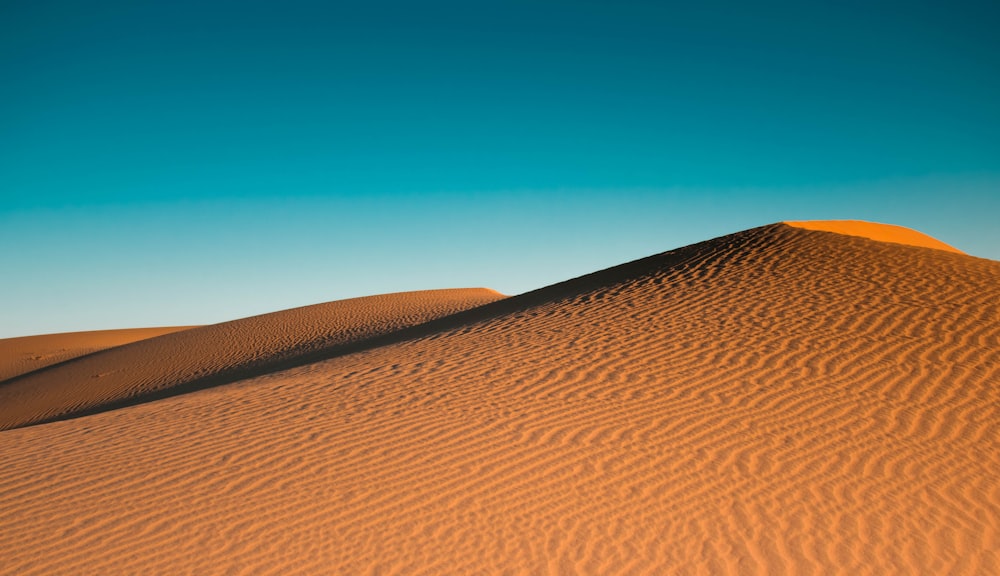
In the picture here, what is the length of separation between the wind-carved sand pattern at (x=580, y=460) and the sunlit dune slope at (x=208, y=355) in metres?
7.67

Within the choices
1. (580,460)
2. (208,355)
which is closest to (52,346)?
(208,355)

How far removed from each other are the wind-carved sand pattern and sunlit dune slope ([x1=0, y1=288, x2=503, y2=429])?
302 inches

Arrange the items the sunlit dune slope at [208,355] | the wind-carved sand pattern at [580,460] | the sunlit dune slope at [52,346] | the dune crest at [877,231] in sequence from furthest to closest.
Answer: the sunlit dune slope at [52,346] < the dune crest at [877,231] < the sunlit dune slope at [208,355] < the wind-carved sand pattern at [580,460]

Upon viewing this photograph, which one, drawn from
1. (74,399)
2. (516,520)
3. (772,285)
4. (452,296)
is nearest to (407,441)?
(516,520)

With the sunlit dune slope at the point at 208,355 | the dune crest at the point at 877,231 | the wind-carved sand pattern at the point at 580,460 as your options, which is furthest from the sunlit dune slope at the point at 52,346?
the dune crest at the point at 877,231

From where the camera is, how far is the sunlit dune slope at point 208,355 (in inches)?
680

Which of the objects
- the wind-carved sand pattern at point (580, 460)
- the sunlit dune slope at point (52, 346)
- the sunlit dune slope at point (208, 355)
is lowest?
the wind-carved sand pattern at point (580, 460)

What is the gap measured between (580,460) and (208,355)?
1983 centimetres

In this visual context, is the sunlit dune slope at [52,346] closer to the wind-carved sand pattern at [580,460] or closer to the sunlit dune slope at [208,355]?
the sunlit dune slope at [208,355]

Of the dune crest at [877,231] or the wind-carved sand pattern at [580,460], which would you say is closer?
the wind-carved sand pattern at [580,460]

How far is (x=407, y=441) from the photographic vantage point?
7133mm

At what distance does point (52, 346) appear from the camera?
1510 inches

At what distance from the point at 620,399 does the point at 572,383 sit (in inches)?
36.9

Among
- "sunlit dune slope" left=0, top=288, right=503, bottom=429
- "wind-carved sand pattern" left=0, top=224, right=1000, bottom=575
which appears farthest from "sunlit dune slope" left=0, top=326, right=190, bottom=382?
"wind-carved sand pattern" left=0, top=224, right=1000, bottom=575
